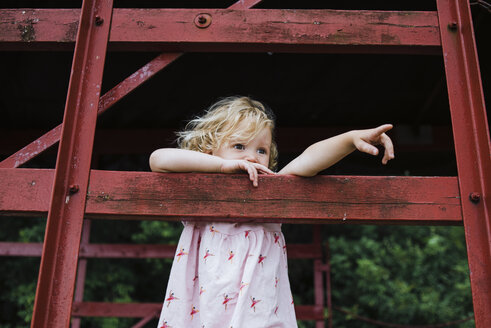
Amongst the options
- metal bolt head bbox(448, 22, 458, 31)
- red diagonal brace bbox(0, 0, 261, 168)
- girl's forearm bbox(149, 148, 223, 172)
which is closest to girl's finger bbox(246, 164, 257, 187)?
girl's forearm bbox(149, 148, 223, 172)

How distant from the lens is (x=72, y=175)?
55.8 inches

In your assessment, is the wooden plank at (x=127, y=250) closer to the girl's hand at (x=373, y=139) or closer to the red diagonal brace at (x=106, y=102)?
the red diagonal brace at (x=106, y=102)

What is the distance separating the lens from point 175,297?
1.54m

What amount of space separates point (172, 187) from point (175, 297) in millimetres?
418

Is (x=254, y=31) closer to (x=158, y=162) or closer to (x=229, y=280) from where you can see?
(x=158, y=162)

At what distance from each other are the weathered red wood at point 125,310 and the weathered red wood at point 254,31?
2.89m

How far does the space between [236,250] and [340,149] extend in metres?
0.52

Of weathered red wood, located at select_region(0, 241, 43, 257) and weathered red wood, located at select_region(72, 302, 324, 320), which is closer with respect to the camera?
weathered red wood, located at select_region(72, 302, 324, 320)

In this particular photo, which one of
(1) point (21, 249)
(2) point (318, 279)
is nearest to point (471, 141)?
(2) point (318, 279)

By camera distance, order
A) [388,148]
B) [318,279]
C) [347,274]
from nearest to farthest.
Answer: [388,148], [318,279], [347,274]

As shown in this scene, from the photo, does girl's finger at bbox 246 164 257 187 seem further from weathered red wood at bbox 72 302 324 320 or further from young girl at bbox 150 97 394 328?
weathered red wood at bbox 72 302 324 320

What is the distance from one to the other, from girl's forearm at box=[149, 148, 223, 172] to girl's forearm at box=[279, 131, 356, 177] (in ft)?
0.92

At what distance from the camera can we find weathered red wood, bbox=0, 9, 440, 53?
5.22ft

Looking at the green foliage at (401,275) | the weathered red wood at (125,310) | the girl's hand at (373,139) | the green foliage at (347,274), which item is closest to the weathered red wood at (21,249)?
the weathered red wood at (125,310)
